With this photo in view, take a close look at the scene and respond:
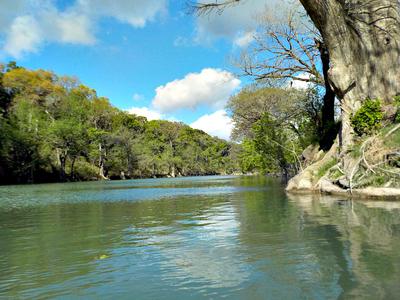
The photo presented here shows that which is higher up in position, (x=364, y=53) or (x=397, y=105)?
(x=364, y=53)

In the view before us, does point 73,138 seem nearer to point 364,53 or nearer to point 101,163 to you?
point 101,163

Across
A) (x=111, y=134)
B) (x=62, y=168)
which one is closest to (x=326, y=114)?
(x=62, y=168)

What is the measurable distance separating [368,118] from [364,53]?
3709 mm

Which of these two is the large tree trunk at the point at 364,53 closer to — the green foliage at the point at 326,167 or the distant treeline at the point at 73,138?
the green foliage at the point at 326,167

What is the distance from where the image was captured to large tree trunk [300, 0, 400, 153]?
1961 cm

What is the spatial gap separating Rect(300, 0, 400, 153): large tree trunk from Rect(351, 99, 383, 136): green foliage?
610 millimetres

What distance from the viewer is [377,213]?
36.1ft

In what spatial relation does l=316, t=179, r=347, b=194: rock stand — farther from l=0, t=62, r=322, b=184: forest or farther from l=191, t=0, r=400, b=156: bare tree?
l=0, t=62, r=322, b=184: forest

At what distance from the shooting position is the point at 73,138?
64375 mm

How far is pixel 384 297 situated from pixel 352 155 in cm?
1466

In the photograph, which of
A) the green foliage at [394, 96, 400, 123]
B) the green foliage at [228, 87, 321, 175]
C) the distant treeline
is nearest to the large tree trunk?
the green foliage at [394, 96, 400, 123]

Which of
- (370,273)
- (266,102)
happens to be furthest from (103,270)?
(266,102)

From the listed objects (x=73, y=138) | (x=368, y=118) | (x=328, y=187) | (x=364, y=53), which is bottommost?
(x=328, y=187)

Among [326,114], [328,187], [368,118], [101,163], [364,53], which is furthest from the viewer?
[101,163]
